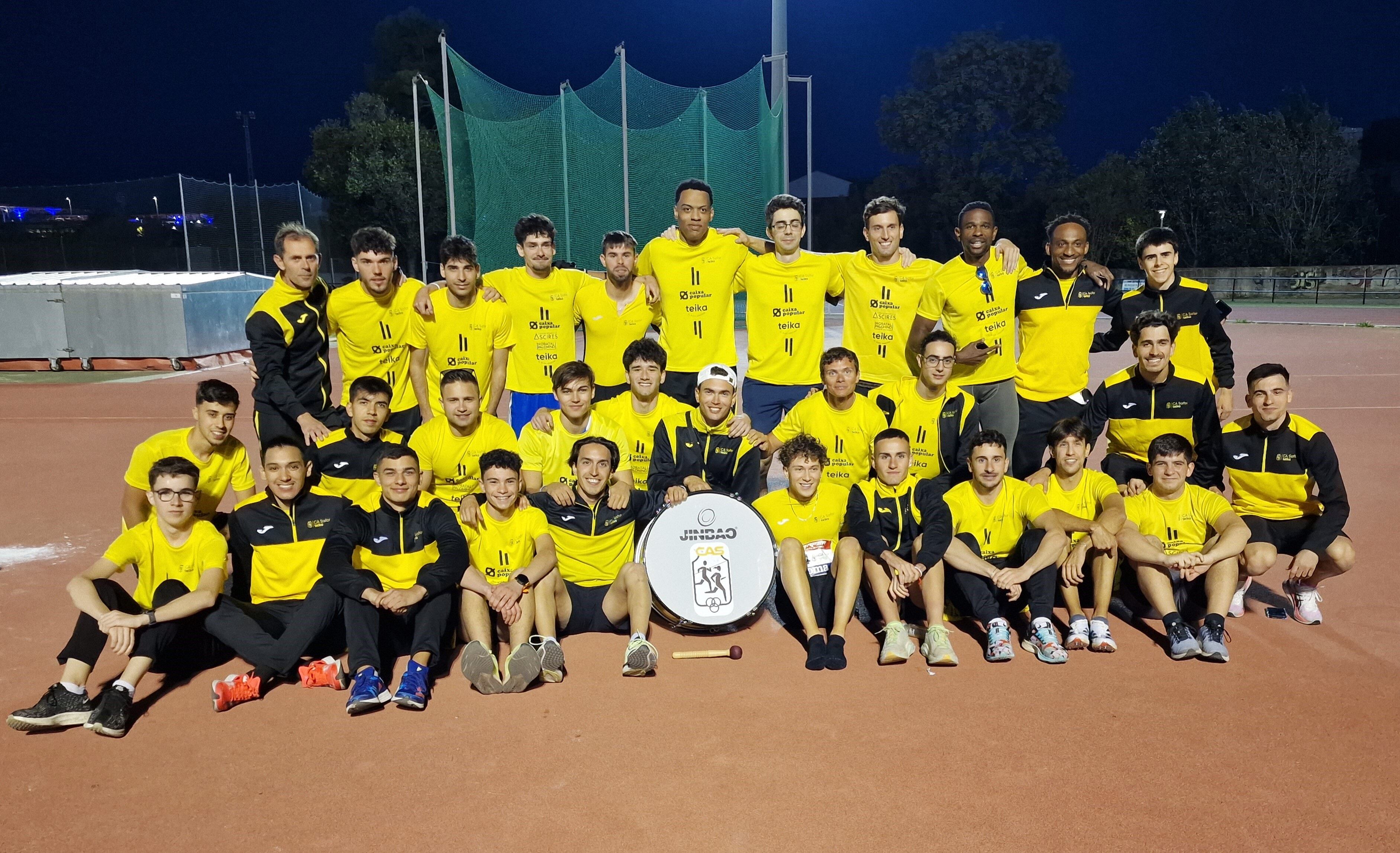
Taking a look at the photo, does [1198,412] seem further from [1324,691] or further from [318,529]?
[318,529]

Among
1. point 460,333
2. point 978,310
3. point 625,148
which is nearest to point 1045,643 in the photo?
point 978,310

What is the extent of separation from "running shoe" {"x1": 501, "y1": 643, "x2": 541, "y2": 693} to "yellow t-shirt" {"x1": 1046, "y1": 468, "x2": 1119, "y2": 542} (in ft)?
9.30

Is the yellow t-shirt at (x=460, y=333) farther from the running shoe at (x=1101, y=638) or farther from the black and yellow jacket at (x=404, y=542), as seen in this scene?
the running shoe at (x=1101, y=638)

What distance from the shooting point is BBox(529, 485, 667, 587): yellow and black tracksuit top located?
4957 millimetres

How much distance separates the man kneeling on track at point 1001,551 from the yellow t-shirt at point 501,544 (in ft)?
7.05

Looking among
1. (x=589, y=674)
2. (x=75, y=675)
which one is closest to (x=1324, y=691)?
(x=589, y=674)

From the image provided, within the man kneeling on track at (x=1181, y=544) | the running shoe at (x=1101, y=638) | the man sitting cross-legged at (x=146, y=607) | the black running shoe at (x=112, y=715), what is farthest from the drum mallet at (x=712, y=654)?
the black running shoe at (x=112, y=715)

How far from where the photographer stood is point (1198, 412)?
5.62 metres

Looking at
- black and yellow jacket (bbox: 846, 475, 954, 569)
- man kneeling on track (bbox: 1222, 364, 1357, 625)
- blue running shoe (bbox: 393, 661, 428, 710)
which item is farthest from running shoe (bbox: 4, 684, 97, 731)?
man kneeling on track (bbox: 1222, 364, 1357, 625)

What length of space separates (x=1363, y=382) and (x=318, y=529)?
15194 mm

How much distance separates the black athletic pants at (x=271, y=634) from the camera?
429 cm

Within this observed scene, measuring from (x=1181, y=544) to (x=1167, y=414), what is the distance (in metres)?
0.91

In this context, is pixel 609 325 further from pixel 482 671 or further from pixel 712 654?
pixel 482 671

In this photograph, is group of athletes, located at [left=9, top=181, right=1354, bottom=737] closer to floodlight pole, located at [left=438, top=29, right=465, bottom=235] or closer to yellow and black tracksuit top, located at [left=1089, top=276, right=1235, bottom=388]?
yellow and black tracksuit top, located at [left=1089, top=276, right=1235, bottom=388]
